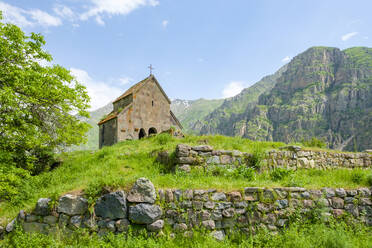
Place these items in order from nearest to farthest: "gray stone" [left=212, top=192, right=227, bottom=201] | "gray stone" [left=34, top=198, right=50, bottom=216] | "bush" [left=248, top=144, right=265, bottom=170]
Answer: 1. "gray stone" [left=34, top=198, right=50, bottom=216]
2. "gray stone" [left=212, top=192, right=227, bottom=201]
3. "bush" [left=248, top=144, right=265, bottom=170]

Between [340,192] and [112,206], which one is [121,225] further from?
[340,192]

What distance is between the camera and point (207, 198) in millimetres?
5105

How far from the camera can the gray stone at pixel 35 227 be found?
4.78 meters

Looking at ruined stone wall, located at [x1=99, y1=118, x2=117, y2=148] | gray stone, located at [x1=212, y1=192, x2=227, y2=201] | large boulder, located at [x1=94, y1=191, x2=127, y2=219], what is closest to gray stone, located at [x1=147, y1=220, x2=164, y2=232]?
large boulder, located at [x1=94, y1=191, x2=127, y2=219]

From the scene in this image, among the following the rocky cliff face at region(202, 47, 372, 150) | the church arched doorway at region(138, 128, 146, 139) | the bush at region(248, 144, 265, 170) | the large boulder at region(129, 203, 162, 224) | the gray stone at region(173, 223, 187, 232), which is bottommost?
the gray stone at region(173, 223, 187, 232)

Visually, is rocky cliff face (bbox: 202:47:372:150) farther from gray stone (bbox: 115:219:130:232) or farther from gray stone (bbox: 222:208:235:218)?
gray stone (bbox: 115:219:130:232)

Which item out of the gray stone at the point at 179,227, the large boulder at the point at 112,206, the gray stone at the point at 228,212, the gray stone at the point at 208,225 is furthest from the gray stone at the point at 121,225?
the gray stone at the point at 228,212

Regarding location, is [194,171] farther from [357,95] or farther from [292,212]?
[357,95]

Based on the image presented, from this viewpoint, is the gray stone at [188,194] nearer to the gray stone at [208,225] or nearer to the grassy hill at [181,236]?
the grassy hill at [181,236]

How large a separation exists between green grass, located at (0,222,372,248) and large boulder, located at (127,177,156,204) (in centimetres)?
71

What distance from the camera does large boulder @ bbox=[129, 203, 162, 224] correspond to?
4684 millimetres

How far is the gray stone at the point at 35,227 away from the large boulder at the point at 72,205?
505mm

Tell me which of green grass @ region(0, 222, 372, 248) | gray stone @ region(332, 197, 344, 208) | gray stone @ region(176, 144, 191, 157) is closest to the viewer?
green grass @ region(0, 222, 372, 248)

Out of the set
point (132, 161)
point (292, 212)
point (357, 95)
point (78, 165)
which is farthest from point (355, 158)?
point (357, 95)
